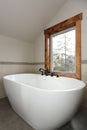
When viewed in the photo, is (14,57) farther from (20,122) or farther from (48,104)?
(48,104)

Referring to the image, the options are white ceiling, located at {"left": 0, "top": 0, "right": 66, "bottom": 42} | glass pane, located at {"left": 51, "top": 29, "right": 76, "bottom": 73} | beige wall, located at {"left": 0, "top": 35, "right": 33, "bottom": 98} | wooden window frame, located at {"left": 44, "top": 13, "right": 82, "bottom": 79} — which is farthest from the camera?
beige wall, located at {"left": 0, "top": 35, "right": 33, "bottom": 98}

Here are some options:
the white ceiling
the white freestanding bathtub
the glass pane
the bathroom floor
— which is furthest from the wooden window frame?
the white freestanding bathtub

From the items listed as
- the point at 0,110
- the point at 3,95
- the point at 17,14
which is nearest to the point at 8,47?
the point at 17,14

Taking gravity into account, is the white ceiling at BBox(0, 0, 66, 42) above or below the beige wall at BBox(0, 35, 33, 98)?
above

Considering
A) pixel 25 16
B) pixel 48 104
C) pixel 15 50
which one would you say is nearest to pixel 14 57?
pixel 15 50

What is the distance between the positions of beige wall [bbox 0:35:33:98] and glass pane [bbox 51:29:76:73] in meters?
0.96

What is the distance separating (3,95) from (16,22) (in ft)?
6.81

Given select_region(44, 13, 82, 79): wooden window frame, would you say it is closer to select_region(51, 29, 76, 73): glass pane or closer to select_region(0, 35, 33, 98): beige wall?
select_region(51, 29, 76, 73): glass pane

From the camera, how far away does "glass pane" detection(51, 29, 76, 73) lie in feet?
8.23

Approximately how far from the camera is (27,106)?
1.45 m

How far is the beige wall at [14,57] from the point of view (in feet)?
9.77

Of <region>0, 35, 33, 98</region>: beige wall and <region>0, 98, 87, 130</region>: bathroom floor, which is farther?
<region>0, 35, 33, 98</region>: beige wall

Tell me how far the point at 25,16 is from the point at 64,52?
4.53 ft

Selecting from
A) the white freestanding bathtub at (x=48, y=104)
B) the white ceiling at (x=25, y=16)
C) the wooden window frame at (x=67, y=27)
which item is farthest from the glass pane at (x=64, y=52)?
the white freestanding bathtub at (x=48, y=104)
